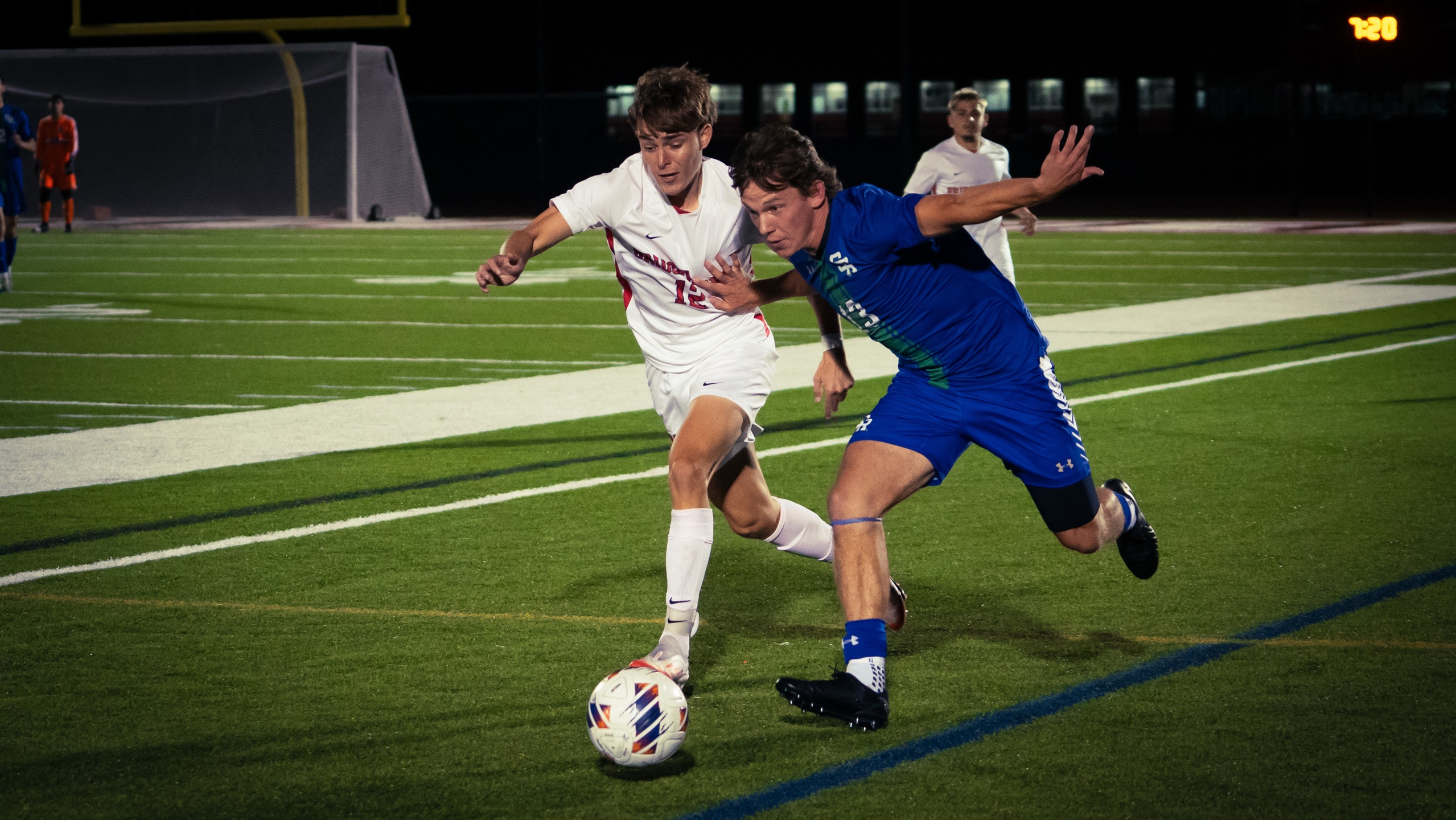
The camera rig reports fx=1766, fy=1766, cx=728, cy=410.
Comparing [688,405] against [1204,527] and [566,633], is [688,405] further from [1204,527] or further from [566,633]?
[1204,527]

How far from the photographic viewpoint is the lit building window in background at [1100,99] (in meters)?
46.2

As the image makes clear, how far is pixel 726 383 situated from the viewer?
5535mm

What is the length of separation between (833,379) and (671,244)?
2.20ft

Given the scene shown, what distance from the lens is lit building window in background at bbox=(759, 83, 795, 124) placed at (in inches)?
1941

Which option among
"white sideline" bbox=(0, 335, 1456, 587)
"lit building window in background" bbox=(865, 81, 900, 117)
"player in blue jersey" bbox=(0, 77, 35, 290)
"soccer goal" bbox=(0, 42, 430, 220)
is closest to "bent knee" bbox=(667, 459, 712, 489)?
"white sideline" bbox=(0, 335, 1456, 587)

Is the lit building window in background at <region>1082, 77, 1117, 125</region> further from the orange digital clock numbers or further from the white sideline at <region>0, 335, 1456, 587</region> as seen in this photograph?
the white sideline at <region>0, 335, 1456, 587</region>

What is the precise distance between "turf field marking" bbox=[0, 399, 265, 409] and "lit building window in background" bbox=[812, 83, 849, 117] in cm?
3873

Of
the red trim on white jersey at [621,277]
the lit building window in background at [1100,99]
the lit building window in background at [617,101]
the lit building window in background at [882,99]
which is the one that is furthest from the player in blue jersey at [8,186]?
the lit building window in background at [1100,99]

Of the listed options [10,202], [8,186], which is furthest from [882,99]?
[10,202]

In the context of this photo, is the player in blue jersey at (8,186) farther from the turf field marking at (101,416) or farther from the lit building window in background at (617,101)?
the lit building window in background at (617,101)

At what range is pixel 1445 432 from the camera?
31.6 ft

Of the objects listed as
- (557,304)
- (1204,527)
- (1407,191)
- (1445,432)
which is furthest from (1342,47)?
(1204,527)

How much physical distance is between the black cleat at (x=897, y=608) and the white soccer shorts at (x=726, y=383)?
2.18 ft

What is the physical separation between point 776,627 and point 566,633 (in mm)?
697
